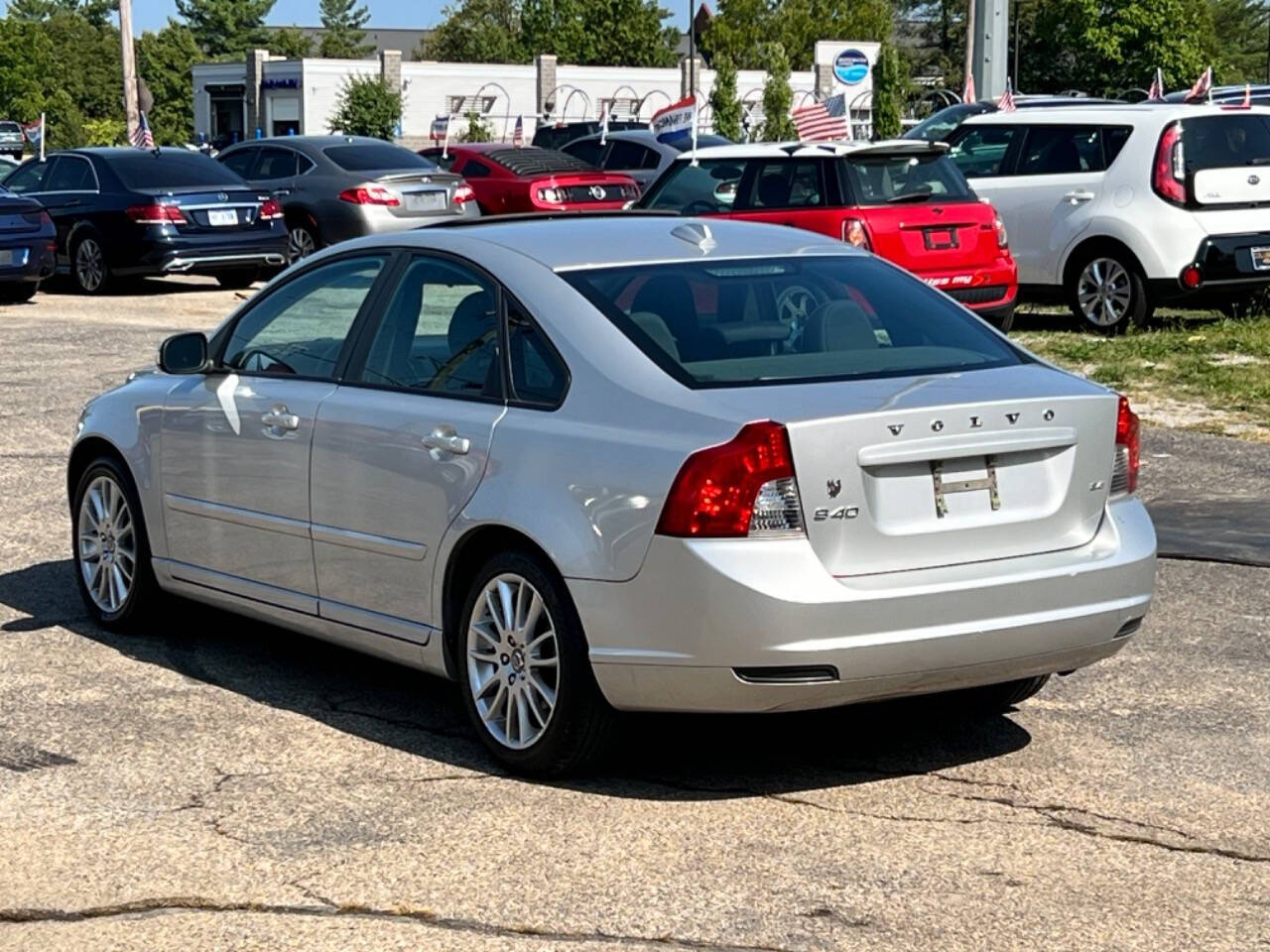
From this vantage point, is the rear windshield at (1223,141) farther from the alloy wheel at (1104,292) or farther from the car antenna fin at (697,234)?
the car antenna fin at (697,234)

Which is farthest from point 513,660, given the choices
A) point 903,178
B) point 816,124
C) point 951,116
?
point 951,116

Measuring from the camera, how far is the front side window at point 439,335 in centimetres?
622

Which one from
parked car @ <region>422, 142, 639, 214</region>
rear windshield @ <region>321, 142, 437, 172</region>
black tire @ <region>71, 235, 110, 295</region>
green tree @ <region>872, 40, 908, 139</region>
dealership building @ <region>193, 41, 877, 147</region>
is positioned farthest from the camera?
dealership building @ <region>193, 41, 877, 147</region>

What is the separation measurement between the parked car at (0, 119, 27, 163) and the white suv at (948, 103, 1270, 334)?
55795mm

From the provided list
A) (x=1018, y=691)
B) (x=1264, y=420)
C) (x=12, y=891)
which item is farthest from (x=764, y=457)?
(x=1264, y=420)

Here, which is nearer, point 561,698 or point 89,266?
point 561,698

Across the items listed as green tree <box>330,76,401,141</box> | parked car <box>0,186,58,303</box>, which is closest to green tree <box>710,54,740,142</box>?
green tree <box>330,76,401,141</box>

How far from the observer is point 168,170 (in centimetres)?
2270

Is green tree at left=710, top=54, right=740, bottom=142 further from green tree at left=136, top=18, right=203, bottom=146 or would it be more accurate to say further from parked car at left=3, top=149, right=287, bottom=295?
green tree at left=136, top=18, right=203, bottom=146

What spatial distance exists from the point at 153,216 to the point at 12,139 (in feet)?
196

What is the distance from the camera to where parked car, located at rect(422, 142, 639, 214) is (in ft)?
85.6

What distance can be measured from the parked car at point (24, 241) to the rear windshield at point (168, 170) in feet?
4.04

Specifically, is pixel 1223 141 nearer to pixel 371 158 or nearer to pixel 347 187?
pixel 347 187

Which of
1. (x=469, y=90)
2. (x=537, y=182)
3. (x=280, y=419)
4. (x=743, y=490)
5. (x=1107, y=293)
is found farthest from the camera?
(x=469, y=90)
